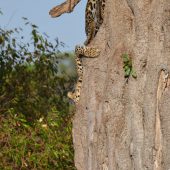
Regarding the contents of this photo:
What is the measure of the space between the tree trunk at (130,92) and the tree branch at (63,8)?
474 millimetres

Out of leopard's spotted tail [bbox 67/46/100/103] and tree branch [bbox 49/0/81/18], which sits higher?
tree branch [bbox 49/0/81/18]

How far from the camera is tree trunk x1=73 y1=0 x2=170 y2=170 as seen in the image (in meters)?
5.89

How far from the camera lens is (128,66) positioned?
609cm

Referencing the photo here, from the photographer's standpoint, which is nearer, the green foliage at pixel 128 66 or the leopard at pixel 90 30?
the green foliage at pixel 128 66

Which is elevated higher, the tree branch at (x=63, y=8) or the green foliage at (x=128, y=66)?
the tree branch at (x=63, y=8)

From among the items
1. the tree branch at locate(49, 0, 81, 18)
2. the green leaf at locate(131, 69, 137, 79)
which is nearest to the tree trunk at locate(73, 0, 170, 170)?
the green leaf at locate(131, 69, 137, 79)

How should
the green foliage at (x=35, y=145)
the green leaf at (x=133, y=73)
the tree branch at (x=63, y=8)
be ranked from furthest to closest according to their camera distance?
the green foliage at (x=35, y=145)
the tree branch at (x=63, y=8)
the green leaf at (x=133, y=73)

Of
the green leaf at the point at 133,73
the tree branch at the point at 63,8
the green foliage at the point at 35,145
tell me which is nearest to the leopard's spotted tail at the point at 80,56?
the tree branch at the point at 63,8

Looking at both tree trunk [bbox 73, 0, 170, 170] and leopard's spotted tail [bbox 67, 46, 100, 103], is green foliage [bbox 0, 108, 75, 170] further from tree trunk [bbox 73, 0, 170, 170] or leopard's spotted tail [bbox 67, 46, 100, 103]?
tree trunk [bbox 73, 0, 170, 170]

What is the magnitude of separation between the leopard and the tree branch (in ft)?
0.50

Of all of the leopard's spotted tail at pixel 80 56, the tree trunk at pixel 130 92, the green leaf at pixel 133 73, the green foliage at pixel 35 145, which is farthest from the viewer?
the green foliage at pixel 35 145

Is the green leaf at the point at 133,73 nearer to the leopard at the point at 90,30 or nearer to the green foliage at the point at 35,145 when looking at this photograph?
the leopard at the point at 90,30

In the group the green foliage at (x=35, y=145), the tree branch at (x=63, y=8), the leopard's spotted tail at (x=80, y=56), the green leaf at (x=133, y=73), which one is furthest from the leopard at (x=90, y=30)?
the green foliage at (x=35, y=145)

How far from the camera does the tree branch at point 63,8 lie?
6.80m
